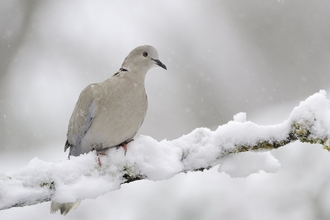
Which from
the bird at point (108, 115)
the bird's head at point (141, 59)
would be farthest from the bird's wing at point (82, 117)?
the bird's head at point (141, 59)

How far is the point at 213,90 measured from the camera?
6.90m

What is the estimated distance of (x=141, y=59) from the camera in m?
3.23

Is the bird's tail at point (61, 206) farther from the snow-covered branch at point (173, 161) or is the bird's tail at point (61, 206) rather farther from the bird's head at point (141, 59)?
the bird's head at point (141, 59)

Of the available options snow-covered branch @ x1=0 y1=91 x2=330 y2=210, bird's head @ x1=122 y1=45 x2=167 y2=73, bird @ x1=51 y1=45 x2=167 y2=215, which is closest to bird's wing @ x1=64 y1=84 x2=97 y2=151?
bird @ x1=51 y1=45 x2=167 y2=215

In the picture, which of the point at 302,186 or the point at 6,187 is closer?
the point at 6,187

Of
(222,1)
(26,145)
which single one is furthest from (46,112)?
(222,1)

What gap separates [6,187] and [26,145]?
14.3 ft

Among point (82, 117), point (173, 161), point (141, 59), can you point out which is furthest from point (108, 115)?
point (173, 161)

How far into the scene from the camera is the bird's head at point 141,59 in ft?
10.5

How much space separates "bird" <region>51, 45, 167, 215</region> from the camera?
2.86 m

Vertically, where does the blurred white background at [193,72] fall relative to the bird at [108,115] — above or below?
above

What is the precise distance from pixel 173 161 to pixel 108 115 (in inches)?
37.0

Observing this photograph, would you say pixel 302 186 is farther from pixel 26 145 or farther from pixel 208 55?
pixel 208 55

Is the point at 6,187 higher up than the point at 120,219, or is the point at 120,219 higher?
the point at 120,219
